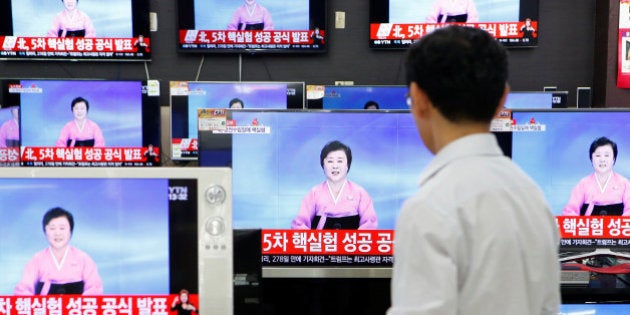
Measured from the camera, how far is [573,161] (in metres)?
1.60

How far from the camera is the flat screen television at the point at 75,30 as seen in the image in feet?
16.1

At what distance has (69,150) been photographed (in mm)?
3703

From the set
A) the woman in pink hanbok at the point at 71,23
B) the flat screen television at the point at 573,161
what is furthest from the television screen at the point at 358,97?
the flat screen television at the point at 573,161

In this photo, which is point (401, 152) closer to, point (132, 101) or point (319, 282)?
point (319, 282)

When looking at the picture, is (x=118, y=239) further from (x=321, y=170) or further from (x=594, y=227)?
(x=594, y=227)

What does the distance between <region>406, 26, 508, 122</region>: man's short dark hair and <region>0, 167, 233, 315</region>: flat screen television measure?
0.41m

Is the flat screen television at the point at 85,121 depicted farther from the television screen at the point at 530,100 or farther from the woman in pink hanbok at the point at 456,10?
the woman in pink hanbok at the point at 456,10

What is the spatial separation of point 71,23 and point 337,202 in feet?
13.3

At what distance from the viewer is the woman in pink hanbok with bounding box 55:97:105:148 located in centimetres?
372

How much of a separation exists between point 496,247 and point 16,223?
32.1 inches

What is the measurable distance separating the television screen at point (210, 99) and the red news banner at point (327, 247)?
2.29 metres

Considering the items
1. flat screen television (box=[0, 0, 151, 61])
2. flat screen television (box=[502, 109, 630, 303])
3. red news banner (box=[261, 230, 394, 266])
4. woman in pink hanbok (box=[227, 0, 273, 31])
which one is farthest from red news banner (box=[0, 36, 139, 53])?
flat screen television (box=[502, 109, 630, 303])

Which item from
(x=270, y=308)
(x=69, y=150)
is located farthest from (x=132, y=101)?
(x=270, y=308)

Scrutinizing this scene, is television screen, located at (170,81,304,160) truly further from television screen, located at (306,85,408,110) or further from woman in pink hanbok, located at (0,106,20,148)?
woman in pink hanbok, located at (0,106,20,148)
